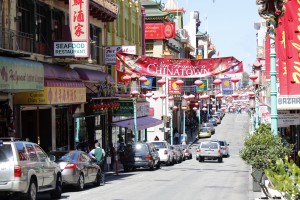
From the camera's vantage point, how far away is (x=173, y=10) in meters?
108

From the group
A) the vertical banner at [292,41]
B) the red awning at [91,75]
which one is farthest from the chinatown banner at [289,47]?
the red awning at [91,75]

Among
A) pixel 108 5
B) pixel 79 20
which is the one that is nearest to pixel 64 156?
pixel 79 20

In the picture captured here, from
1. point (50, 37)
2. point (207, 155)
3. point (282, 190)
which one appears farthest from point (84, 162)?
point (207, 155)

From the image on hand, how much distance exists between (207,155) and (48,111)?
61.6 ft

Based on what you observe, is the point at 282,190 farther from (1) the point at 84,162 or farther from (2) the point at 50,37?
(2) the point at 50,37

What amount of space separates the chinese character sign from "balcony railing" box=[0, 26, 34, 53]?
2.23 meters

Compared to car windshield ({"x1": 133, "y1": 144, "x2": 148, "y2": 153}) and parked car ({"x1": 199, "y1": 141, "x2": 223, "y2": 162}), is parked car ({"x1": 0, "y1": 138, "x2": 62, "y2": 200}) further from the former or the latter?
parked car ({"x1": 199, "y1": 141, "x2": 223, "y2": 162})

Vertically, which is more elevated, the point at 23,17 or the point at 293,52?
the point at 23,17

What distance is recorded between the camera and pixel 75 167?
23.5 m

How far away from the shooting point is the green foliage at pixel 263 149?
20422 millimetres

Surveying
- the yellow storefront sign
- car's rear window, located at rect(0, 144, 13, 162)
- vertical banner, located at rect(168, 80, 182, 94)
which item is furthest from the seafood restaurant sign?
vertical banner, located at rect(168, 80, 182, 94)

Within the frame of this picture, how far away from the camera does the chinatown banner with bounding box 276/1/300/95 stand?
22344mm

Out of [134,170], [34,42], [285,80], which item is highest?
[34,42]

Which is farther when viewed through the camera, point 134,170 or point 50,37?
point 134,170
